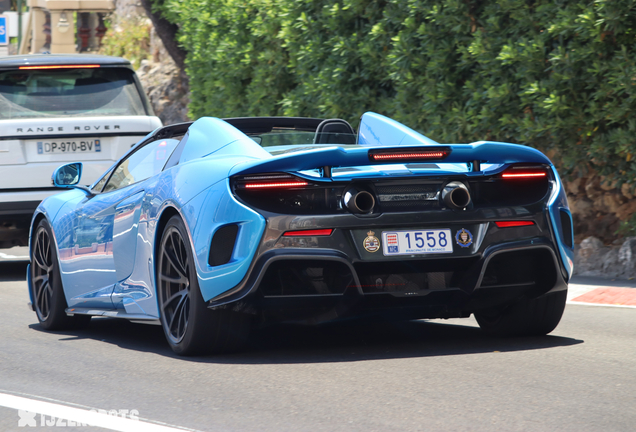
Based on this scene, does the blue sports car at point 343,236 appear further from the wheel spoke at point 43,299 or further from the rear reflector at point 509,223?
the wheel spoke at point 43,299

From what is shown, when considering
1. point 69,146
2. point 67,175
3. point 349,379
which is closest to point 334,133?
point 349,379

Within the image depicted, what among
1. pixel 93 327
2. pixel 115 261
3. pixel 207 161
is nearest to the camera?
pixel 207 161

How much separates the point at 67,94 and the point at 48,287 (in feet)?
11.5

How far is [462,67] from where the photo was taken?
33.6 feet

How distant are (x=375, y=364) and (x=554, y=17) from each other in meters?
5.28

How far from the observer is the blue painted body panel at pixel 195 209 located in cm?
489

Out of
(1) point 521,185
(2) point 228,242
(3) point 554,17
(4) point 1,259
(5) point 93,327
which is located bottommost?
(4) point 1,259

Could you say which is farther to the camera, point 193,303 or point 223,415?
Answer: point 193,303

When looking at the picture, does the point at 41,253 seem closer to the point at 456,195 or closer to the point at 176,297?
the point at 176,297

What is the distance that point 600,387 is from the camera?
449cm

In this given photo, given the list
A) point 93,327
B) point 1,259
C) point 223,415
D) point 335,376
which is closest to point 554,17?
point 93,327

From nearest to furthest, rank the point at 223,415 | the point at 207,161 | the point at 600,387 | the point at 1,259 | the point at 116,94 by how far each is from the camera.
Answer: the point at 223,415 < the point at 600,387 < the point at 207,161 < the point at 116,94 < the point at 1,259

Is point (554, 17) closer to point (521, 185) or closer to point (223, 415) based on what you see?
point (521, 185)

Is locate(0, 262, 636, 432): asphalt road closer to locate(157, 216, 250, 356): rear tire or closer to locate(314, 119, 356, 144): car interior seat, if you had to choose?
locate(157, 216, 250, 356): rear tire
